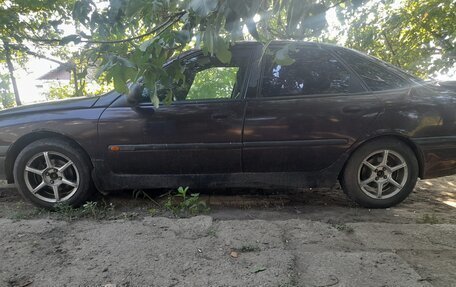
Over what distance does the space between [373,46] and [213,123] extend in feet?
15.8

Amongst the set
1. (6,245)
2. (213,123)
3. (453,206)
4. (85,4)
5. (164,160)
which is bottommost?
(453,206)

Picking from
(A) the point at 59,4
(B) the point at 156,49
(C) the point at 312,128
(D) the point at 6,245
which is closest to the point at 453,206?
(C) the point at 312,128

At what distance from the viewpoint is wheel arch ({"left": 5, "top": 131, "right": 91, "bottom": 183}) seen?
319cm

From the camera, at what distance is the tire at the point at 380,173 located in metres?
3.19

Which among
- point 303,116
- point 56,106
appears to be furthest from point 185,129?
point 56,106

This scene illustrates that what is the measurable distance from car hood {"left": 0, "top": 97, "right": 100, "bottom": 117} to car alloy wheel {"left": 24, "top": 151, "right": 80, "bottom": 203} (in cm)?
44

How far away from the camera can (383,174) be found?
129 inches

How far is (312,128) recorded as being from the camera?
3125 mm

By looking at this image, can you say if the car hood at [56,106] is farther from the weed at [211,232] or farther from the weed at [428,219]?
the weed at [428,219]

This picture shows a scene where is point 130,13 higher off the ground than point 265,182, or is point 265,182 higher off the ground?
point 130,13

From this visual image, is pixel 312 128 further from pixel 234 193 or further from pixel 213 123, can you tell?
pixel 234 193

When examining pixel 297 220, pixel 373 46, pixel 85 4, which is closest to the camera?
pixel 85 4

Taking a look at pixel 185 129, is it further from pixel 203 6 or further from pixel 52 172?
pixel 203 6

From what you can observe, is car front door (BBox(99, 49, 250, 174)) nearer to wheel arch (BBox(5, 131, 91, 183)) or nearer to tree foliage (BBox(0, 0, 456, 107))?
wheel arch (BBox(5, 131, 91, 183))
